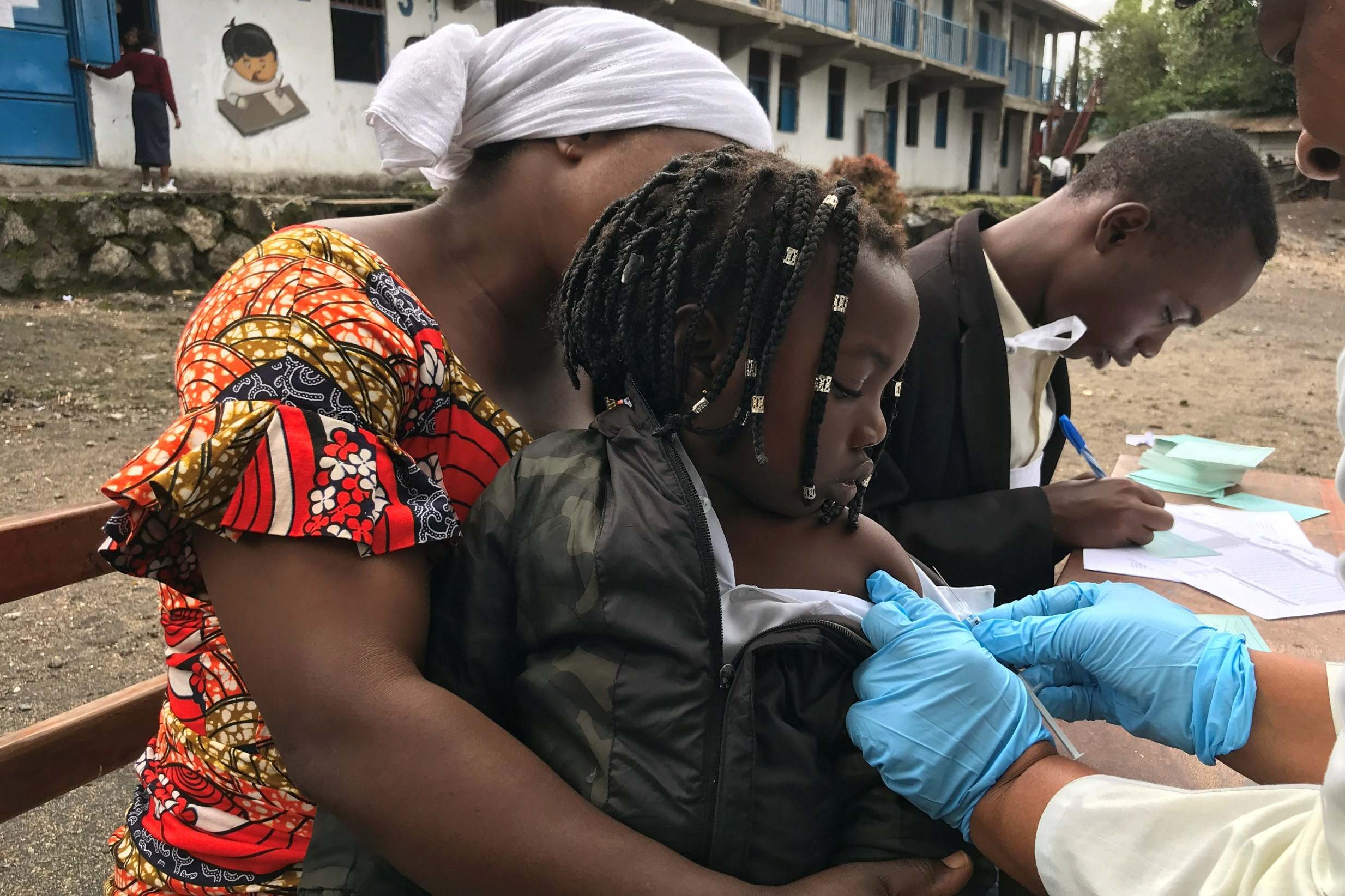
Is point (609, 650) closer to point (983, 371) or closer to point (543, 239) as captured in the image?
point (543, 239)

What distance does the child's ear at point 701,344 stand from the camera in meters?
1.17

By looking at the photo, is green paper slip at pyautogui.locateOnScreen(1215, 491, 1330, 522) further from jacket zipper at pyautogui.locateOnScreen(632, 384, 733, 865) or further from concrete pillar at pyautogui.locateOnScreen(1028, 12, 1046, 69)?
concrete pillar at pyautogui.locateOnScreen(1028, 12, 1046, 69)

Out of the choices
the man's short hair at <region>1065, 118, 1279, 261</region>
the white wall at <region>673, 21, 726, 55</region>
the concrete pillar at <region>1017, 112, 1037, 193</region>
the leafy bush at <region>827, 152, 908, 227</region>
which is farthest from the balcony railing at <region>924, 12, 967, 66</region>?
the man's short hair at <region>1065, 118, 1279, 261</region>

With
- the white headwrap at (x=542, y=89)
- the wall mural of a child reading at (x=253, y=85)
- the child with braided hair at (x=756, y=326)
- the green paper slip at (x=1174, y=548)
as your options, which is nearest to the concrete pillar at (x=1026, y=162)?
the wall mural of a child reading at (x=253, y=85)

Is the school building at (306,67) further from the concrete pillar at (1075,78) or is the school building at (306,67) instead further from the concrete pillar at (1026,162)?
the concrete pillar at (1075,78)

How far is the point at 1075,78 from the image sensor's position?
31.2 metres

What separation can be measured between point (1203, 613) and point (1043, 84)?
30443 millimetres

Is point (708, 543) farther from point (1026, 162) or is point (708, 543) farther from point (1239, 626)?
point (1026, 162)

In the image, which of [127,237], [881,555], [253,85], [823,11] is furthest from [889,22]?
[881,555]

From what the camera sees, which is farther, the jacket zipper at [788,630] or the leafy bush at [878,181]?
the leafy bush at [878,181]

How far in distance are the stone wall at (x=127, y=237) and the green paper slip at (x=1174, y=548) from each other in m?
8.00

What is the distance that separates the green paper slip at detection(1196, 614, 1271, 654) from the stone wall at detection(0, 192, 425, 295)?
8287mm

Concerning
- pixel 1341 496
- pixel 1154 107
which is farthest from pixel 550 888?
pixel 1154 107

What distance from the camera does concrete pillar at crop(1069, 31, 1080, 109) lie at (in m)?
29.8
